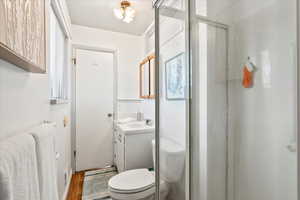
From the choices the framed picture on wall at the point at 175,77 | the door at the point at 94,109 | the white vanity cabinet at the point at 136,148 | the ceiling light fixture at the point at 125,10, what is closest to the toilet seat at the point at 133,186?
the white vanity cabinet at the point at 136,148

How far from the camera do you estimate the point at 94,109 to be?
101 inches

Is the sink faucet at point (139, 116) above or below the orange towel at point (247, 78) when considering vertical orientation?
below

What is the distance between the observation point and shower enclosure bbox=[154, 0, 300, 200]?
2.18ft

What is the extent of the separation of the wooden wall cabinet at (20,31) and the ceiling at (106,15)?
1.39 meters

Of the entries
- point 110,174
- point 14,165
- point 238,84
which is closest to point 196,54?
point 238,84

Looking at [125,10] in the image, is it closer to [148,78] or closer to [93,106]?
[148,78]

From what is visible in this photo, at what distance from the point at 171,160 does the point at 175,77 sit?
726 millimetres

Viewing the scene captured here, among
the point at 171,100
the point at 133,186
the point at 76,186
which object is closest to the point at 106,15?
the point at 171,100

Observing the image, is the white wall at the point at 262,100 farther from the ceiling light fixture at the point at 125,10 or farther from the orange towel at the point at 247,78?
the ceiling light fixture at the point at 125,10

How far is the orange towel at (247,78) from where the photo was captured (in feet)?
2.65

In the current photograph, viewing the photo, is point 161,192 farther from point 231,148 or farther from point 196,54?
point 196,54

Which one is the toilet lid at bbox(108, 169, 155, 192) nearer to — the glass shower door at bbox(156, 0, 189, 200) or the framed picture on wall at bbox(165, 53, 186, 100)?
the glass shower door at bbox(156, 0, 189, 200)

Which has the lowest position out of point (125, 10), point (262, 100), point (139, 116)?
point (139, 116)

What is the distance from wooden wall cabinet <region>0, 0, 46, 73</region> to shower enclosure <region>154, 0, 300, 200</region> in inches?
35.1
